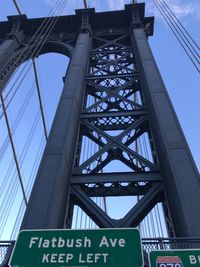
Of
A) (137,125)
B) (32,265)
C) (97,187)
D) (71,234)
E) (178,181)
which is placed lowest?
(32,265)

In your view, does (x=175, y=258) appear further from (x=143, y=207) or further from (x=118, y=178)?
(x=118, y=178)

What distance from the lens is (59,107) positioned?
39.0ft

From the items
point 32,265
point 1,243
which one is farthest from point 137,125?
point 32,265

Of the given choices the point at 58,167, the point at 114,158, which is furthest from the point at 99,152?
the point at 58,167

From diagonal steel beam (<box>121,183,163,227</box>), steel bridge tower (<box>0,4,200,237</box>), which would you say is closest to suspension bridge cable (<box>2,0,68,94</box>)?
steel bridge tower (<box>0,4,200,237</box>)

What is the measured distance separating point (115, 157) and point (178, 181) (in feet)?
11.3

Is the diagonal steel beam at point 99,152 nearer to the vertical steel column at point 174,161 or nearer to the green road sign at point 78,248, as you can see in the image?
the vertical steel column at point 174,161

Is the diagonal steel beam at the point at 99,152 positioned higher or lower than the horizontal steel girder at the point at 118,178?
higher

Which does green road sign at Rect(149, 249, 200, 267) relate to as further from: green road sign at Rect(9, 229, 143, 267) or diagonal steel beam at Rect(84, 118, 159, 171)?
diagonal steel beam at Rect(84, 118, 159, 171)

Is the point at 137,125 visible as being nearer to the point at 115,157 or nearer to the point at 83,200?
the point at 115,157

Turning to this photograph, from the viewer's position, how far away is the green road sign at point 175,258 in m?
4.74

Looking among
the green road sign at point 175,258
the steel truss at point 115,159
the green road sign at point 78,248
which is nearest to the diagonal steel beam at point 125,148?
the steel truss at point 115,159

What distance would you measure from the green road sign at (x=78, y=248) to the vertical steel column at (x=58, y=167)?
2095mm

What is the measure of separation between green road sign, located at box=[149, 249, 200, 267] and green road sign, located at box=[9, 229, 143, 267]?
0.22 metres
